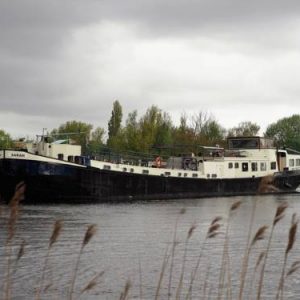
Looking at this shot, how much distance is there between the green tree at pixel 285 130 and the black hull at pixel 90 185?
68.1m

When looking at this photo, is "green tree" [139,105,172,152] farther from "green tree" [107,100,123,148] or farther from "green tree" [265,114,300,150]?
"green tree" [265,114,300,150]

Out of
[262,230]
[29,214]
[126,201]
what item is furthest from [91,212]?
[262,230]

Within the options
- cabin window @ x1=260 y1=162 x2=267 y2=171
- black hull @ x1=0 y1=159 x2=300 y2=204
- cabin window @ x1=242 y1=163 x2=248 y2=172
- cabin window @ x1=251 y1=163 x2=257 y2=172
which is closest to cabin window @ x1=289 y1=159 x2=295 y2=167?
cabin window @ x1=260 y1=162 x2=267 y2=171

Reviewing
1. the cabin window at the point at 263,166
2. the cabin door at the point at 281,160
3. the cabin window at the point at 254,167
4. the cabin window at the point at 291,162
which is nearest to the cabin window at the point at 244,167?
the cabin window at the point at 254,167

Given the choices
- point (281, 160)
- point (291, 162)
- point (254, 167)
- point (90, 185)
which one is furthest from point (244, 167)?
point (90, 185)

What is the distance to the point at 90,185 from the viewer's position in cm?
4297

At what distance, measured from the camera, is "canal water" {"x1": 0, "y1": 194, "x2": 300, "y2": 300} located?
11.5m

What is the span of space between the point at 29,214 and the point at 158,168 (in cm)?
1990

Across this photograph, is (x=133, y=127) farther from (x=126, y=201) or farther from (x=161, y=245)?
(x=161, y=245)

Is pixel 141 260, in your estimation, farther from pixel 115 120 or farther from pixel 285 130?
pixel 285 130

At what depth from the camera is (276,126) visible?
12344 cm

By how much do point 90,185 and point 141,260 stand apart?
89.5 ft

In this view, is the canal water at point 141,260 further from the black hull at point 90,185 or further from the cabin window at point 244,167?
the cabin window at point 244,167

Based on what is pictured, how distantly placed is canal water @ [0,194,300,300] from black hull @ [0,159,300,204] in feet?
36.3
